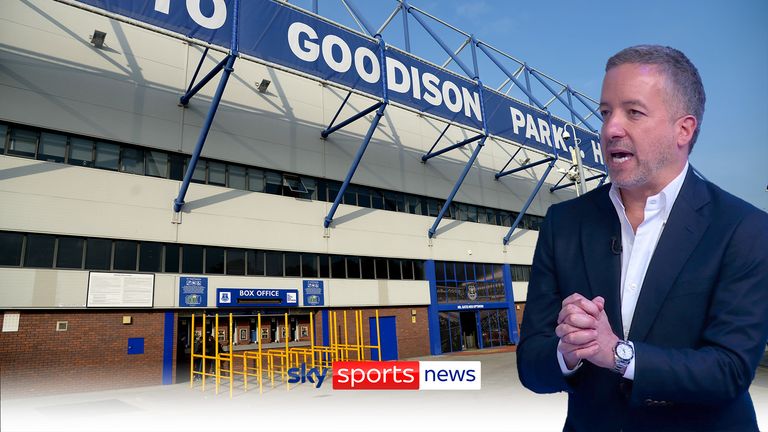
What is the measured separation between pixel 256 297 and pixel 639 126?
57.2 ft

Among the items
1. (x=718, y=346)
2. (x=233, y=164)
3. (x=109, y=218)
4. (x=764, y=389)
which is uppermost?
(x=233, y=164)

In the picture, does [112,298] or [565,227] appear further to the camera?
[112,298]

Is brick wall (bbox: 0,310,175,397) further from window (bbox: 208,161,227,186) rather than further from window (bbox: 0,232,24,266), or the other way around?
window (bbox: 208,161,227,186)

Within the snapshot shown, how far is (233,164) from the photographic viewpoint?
715 inches

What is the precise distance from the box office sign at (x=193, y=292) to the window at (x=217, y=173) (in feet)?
12.7

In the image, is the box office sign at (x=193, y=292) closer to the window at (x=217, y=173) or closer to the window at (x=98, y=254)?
the window at (x=98, y=254)

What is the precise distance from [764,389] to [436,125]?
1909 centimetres

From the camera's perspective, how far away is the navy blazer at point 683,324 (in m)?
1.06

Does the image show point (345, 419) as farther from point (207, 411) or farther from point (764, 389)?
point (764, 389)

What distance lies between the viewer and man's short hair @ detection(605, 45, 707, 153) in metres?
1.24

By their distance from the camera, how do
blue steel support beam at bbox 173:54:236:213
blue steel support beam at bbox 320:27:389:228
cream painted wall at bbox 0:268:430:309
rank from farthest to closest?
blue steel support beam at bbox 320:27:389:228, blue steel support beam at bbox 173:54:236:213, cream painted wall at bbox 0:268:430:309

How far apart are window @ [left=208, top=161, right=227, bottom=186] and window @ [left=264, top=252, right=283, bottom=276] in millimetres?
3395

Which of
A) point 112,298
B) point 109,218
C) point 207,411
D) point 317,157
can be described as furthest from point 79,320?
point 317,157

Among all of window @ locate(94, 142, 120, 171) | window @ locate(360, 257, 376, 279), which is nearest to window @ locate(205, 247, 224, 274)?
window @ locate(94, 142, 120, 171)
